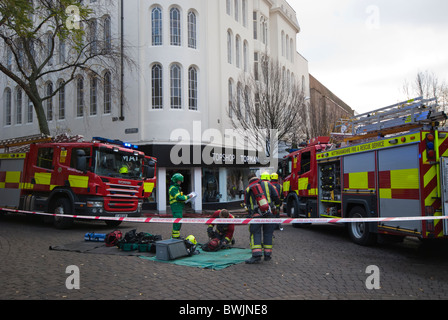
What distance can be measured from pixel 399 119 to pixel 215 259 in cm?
484

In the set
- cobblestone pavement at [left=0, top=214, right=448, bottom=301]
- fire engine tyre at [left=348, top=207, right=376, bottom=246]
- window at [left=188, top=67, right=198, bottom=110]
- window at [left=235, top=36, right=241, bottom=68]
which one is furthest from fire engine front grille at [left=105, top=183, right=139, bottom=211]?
window at [left=235, top=36, right=241, bottom=68]

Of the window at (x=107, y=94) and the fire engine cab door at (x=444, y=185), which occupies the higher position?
the window at (x=107, y=94)

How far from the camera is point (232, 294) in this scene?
4918 millimetres

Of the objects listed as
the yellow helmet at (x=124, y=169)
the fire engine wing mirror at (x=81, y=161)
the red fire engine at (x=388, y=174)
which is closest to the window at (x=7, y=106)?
the yellow helmet at (x=124, y=169)

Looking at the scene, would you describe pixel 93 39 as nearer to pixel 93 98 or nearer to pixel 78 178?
pixel 93 98

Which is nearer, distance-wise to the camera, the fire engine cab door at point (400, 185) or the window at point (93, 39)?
the fire engine cab door at point (400, 185)

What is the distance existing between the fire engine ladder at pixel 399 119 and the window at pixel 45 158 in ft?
30.7

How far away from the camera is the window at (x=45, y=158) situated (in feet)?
39.7

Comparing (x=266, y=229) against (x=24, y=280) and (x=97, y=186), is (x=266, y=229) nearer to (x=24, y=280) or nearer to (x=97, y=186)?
(x=24, y=280)

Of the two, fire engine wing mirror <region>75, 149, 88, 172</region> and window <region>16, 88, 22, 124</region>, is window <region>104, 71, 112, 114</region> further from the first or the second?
fire engine wing mirror <region>75, 149, 88, 172</region>

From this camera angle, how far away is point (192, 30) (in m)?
20.9

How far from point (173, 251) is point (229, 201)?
51.6 ft

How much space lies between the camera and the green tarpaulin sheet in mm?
6582

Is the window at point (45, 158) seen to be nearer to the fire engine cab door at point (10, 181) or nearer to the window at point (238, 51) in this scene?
the fire engine cab door at point (10, 181)
